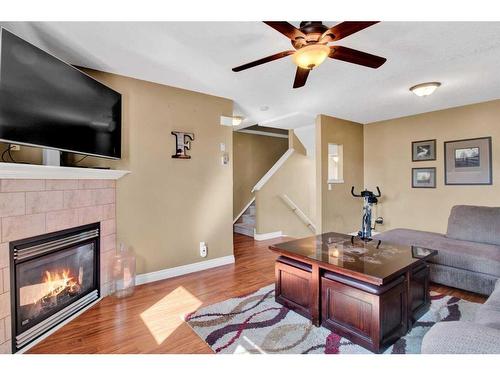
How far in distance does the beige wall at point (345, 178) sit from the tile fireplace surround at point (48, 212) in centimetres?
332

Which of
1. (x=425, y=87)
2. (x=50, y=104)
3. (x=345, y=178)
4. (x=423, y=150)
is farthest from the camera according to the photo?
(x=345, y=178)

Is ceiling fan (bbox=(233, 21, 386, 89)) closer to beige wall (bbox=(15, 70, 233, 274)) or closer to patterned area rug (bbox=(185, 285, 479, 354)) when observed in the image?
beige wall (bbox=(15, 70, 233, 274))

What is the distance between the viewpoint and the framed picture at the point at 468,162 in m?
3.84

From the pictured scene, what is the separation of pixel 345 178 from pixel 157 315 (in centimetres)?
409

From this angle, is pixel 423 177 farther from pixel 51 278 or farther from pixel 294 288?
pixel 51 278

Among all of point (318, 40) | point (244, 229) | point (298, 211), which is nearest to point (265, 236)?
point (244, 229)

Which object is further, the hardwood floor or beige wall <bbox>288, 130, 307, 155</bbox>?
beige wall <bbox>288, 130, 307, 155</bbox>

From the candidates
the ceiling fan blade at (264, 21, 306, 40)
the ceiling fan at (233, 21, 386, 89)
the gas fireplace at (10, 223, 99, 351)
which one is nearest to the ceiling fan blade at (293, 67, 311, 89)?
the ceiling fan at (233, 21, 386, 89)

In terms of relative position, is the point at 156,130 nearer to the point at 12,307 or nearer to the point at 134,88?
the point at 134,88

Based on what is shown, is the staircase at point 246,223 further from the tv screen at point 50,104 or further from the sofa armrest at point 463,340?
the sofa armrest at point 463,340

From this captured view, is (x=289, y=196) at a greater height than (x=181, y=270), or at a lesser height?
greater

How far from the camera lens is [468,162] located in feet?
13.1

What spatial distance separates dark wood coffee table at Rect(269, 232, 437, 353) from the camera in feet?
5.49

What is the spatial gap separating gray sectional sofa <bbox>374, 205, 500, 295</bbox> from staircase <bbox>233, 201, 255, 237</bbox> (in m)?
2.81
